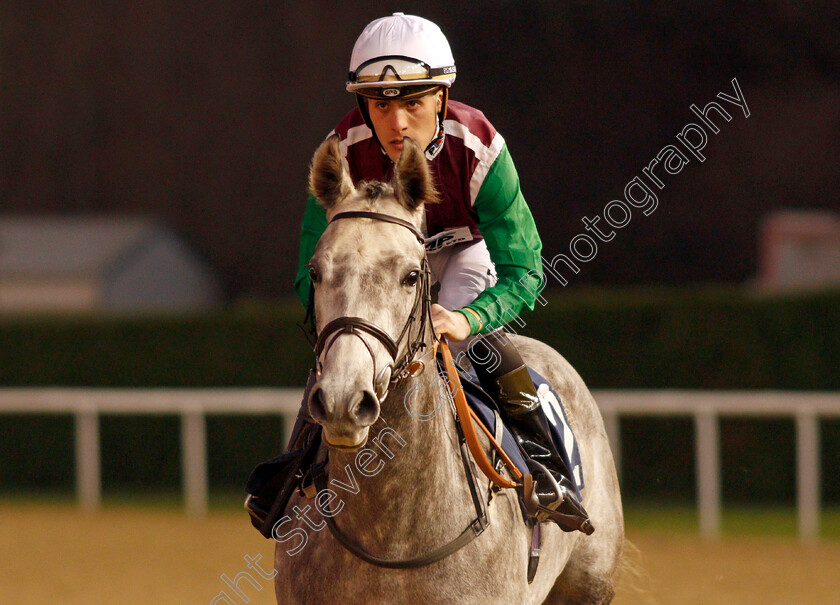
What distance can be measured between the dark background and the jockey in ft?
40.9

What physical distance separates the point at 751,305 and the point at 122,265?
1728 cm

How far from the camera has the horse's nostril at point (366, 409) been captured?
2402 millimetres

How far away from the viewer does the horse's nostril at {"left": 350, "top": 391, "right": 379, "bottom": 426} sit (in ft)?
7.88

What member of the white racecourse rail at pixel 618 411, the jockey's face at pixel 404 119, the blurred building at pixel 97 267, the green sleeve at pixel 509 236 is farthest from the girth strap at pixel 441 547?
the blurred building at pixel 97 267

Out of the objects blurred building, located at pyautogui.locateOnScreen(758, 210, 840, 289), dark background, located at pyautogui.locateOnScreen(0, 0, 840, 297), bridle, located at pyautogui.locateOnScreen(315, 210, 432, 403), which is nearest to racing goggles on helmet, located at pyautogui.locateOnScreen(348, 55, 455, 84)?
bridle, located at pyautogui.locateOnScreen(315, 210, 432, 403)

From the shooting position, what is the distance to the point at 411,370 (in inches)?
109

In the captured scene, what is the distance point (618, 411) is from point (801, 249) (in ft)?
31.5

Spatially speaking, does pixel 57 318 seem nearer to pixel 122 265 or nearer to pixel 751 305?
pixel 751 305

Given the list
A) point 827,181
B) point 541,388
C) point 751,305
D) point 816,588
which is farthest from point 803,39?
point 541,388

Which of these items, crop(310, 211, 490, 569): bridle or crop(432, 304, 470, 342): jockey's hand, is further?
crop(432, 304, 470, 342): jockey's hand

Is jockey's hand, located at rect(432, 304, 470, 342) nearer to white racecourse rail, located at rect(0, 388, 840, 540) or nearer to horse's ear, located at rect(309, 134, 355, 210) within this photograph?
horse's ear, located at rect(309, 134, 355, 210)

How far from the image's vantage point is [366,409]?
2.42m

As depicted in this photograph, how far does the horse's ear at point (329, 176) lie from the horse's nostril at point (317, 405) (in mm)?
607

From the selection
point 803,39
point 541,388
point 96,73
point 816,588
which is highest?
point 96,73
